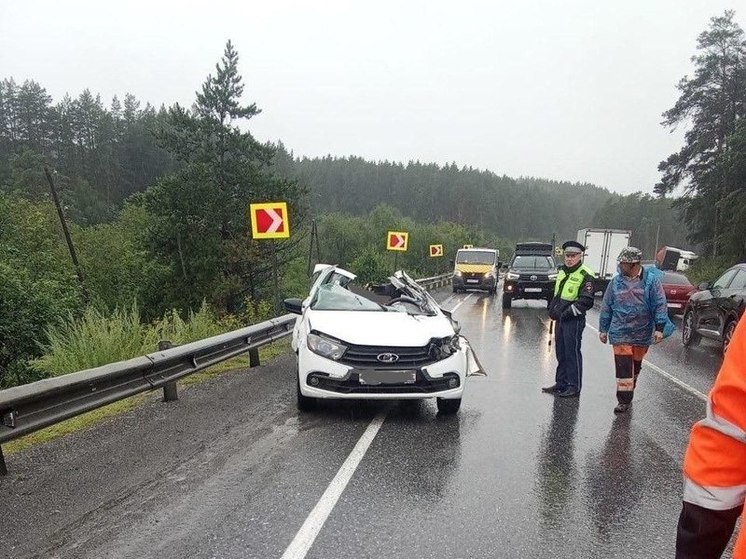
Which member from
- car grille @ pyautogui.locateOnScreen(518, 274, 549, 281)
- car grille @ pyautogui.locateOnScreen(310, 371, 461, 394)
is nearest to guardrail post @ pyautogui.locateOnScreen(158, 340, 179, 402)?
car grille @ pyautogui.locateOnScreen(310, 371, 461, 394)

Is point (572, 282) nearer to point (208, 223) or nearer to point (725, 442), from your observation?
point (725, 442)

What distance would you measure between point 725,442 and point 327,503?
2.98 m

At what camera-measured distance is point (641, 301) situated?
21.4 feet

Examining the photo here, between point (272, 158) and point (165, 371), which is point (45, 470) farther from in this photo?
point (272, 158)

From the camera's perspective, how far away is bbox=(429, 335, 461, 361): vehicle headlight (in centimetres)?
600

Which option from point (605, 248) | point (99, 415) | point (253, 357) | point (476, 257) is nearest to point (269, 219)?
point (253, 357)

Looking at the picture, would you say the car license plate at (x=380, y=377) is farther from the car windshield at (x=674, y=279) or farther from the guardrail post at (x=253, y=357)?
Answer: the car windshield at (x=674, y=279)

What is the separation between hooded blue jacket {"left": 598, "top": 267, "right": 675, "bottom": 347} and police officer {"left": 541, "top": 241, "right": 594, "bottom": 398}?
596 mm

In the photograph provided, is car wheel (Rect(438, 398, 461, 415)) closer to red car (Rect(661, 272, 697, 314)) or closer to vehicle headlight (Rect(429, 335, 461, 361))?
vehicle headlight (Rect(429, 335, 461, 361))

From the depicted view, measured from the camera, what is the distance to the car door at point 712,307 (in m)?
11.0

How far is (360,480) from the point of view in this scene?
4.41 metres

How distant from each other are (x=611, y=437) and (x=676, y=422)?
113cm

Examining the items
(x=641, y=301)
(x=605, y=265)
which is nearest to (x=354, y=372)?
(x=641, y=301)

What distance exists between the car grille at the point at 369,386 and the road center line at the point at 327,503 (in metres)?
0.40
